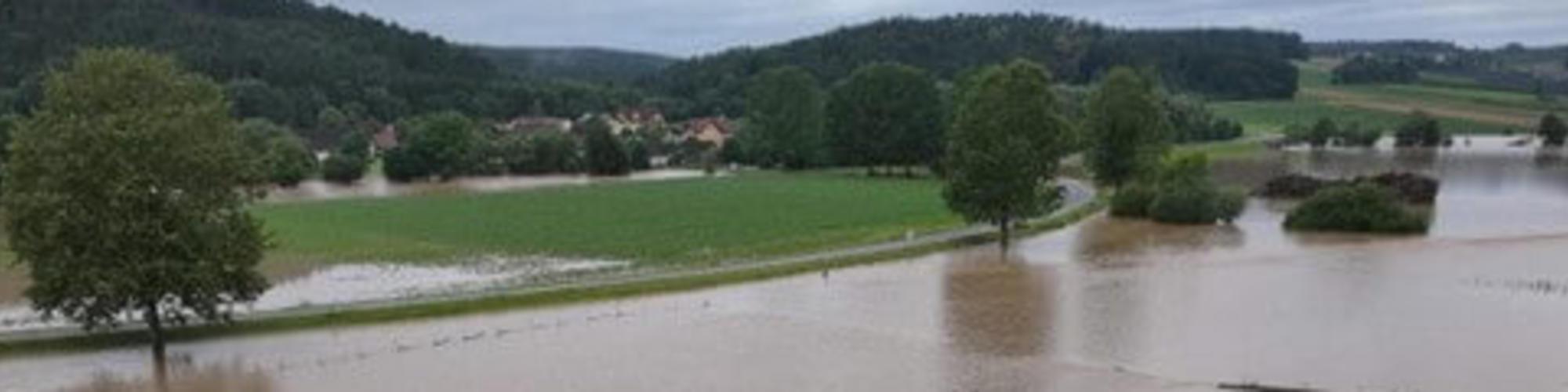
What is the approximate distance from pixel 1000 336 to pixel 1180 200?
1404 inches

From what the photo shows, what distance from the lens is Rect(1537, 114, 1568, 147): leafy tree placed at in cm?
15888

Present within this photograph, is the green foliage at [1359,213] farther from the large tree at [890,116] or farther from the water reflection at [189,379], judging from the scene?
the water reflection at [189,379]

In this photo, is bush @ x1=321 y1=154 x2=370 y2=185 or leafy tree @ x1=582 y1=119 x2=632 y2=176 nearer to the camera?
bush @ x1=321 y1=154 x2=370 y2=185

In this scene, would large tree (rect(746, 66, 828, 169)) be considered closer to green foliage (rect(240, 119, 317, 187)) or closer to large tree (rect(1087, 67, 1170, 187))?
large tree (rect(1087, 67, 1170, 187))

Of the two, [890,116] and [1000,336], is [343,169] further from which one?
[1000,336]

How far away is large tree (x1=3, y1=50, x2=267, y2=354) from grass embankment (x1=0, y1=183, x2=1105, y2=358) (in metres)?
2.10

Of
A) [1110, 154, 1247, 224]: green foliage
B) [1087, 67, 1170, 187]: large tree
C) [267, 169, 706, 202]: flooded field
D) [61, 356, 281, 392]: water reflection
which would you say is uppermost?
[1087, 67, 1170, 187]: large tree

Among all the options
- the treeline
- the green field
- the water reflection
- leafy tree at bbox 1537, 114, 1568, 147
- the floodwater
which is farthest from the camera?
leafy tree at bbox 1537, 114, 1568, 147

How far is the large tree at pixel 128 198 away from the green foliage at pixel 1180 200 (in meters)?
45.9

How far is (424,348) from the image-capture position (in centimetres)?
4691

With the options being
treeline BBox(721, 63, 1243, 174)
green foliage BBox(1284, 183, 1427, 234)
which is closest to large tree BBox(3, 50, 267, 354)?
green foliage BBox(1284, 183, 1427, 234)

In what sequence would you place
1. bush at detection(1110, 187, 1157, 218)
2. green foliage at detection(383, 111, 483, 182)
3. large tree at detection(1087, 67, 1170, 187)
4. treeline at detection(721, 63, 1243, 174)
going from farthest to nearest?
green foliage at detection(383, 111, 483, 182) < treeline at detection(721, 63, 1243, 174) < large tree at detection(1087, 67, 1170, 187) < bush at detection(1110, 187, 1157, 218)

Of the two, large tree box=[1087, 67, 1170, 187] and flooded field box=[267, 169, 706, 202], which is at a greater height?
large tree box=[1087, 67, 1170, 187]

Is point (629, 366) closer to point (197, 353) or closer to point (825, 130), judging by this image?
point (197, 353)
